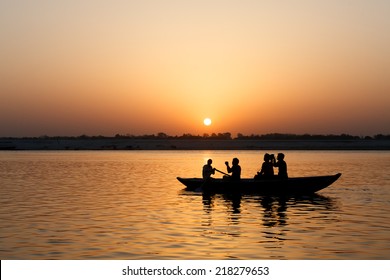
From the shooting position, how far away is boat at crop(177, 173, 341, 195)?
3369cm

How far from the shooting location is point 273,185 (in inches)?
1325

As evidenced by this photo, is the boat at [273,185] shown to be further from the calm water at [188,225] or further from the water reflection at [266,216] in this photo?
the calm water at [188,225]

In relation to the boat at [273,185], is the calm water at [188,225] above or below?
below

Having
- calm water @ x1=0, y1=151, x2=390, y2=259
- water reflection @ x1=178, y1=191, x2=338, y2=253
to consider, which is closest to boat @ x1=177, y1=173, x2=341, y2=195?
water reflection @ x1=178, y1=191, x2=338, y2=253

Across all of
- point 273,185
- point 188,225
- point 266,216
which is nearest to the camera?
point 188,225

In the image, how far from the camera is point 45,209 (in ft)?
91.6

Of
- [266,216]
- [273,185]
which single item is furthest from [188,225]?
[273,185]

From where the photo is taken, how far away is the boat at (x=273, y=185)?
33.7 metres

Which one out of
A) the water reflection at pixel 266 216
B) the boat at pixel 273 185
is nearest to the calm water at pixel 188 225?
the water reflection at pixel 266 216

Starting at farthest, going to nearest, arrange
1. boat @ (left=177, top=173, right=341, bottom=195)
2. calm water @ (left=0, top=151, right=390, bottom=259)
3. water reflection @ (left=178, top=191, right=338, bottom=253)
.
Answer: boat @ (left=177, top=173, right=341, bottom=195) < water reflection @ (left=178, top=191, right=338, bottom=253) < calm water @ (left=0, top=151, right=390, bottom=259)

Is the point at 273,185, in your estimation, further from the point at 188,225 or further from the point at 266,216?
the point at 188,225

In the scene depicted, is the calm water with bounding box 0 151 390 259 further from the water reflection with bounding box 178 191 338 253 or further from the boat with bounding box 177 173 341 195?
the boat with bounding box 177 173 341 195

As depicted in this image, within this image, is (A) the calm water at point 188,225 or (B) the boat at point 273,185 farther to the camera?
(B) the boat at point 273,185

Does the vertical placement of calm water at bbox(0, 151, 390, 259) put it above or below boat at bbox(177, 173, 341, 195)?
below
